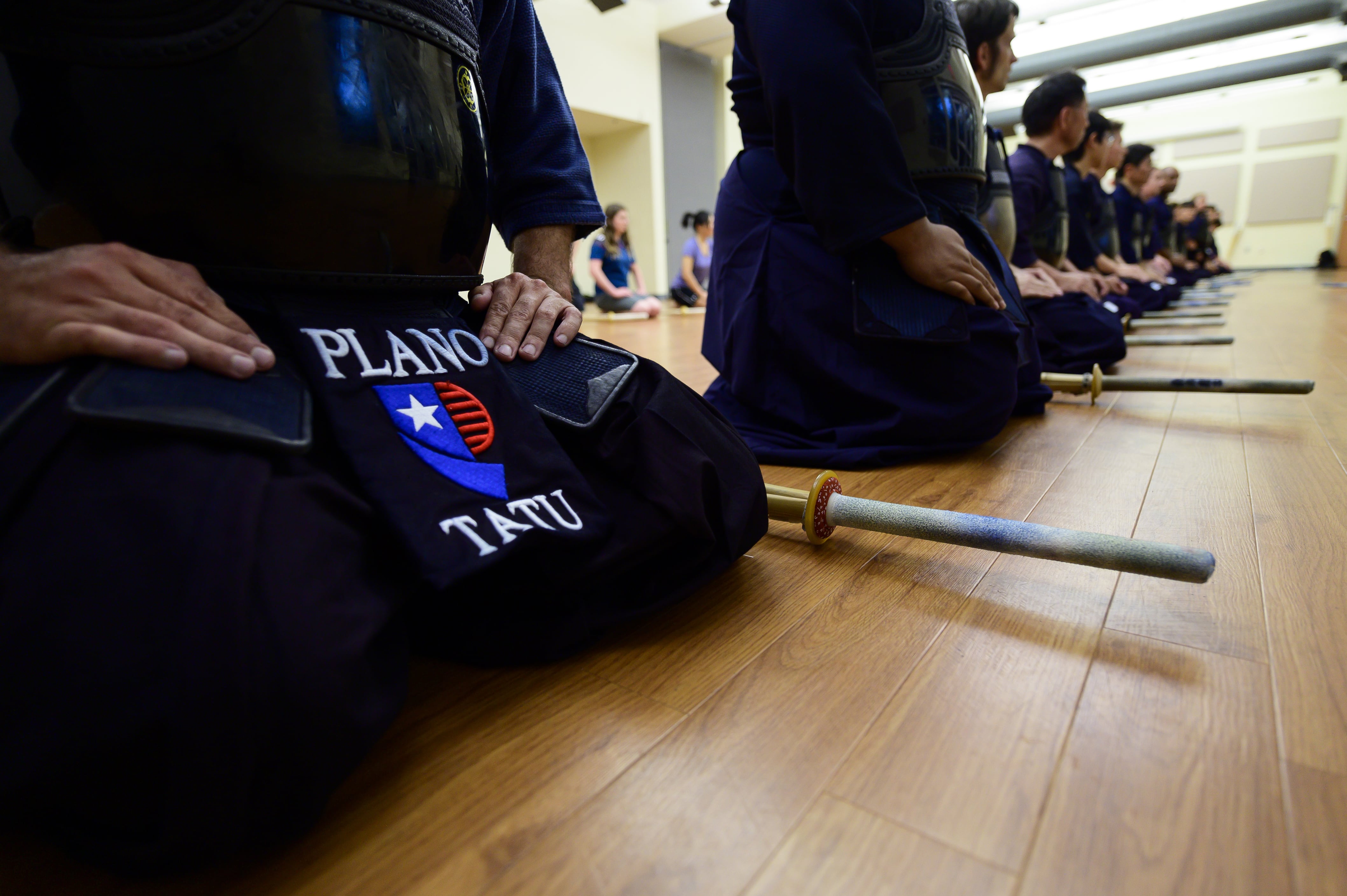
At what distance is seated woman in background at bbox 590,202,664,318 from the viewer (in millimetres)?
6305

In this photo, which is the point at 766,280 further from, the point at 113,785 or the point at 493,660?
the point at 113,785

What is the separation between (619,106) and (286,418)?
833 cm

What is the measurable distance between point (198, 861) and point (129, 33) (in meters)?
0.61

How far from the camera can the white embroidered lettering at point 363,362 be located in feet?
1.96

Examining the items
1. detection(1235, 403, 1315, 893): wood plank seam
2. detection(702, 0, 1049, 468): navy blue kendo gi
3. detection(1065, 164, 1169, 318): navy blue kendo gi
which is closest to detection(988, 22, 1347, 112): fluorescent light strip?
detection(1065, 164, 1169, 318): navy blue kendo gi

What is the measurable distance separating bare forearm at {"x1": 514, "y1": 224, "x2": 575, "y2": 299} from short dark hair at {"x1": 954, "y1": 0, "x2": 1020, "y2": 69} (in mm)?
1376

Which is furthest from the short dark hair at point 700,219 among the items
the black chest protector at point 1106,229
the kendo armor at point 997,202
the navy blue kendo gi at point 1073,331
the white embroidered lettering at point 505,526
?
the white embroidered lettering at point 505,526

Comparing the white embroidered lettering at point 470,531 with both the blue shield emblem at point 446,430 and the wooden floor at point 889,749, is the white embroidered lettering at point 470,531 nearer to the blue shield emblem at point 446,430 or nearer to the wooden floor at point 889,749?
the blue shield emblem at point 446,430

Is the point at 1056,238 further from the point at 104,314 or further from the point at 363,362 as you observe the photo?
the point at 104,314

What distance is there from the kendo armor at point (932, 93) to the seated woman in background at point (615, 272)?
196 inches

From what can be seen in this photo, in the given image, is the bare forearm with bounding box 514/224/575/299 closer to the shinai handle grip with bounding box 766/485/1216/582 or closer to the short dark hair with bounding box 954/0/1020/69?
the shinai handle grip with bounding box 766/485/1216/582

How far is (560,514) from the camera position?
2.04 feet

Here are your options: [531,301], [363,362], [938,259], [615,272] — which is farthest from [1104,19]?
[363,362]

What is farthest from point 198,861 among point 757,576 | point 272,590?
point 757,576
